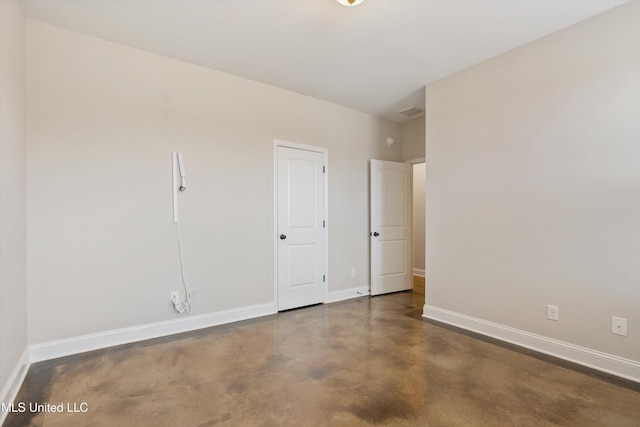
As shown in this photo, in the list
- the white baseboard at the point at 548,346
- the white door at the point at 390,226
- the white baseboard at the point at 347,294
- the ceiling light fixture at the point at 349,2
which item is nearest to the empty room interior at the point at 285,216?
the white baseboard at the point at 548,346

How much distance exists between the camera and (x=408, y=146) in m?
5.36

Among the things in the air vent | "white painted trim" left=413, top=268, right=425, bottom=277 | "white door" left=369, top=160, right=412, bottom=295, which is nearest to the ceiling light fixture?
the air vent

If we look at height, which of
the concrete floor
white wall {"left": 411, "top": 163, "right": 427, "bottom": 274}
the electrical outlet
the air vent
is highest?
the air vent

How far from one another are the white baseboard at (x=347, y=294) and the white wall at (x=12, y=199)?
3201 mm

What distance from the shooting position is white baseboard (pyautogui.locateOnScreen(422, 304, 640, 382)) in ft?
7.72

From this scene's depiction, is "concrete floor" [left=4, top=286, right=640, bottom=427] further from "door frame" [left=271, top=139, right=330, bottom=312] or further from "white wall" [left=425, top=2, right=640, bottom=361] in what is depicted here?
"door frame" [left=271, top=139, right=330, bottom=312]

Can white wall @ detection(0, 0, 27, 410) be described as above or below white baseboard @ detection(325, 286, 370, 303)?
above

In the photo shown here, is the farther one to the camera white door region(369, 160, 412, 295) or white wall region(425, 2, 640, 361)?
white door region(369, 160, 412, 295)

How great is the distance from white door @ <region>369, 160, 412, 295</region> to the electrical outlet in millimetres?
2809

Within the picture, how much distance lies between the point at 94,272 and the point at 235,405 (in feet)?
6.23

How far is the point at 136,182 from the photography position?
3.04 m

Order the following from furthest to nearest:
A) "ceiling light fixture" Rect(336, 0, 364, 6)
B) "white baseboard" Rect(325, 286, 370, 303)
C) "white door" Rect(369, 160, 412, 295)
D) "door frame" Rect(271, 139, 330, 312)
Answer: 1. "white door" Rect(369, 160, 412, 295)
2. "white baseboard" Rect(325, 286, 370, 303)
3. "door frame" Rect(271, 139, 330, 312)
4. "ceiling light fixture" Rect(336, 0, 364, 6)

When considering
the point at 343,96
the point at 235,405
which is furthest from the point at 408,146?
the point at 235,405

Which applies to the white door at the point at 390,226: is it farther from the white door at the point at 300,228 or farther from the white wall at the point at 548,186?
the white wall at the point at 548,186
